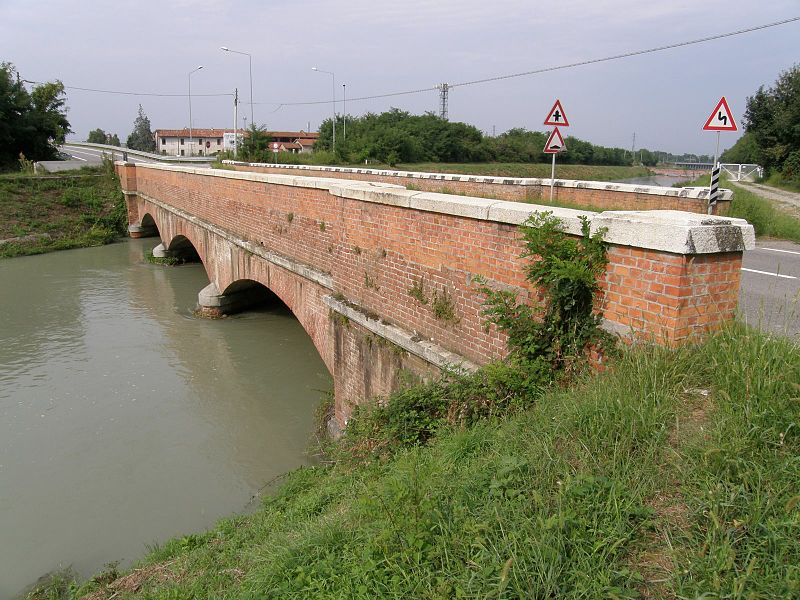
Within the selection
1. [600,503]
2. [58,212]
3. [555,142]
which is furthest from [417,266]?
[58,212]

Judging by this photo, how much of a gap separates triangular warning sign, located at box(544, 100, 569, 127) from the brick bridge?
3.86 meters

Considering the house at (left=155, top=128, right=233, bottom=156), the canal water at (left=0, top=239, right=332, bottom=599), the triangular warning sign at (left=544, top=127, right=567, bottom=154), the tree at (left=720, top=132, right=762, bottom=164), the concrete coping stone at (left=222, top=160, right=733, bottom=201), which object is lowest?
the canal water at (left=0, top=239, right=332, bottom=599)

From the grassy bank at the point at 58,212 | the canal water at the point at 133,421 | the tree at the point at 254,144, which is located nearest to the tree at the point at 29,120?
the grassy bank at the point at 58,212

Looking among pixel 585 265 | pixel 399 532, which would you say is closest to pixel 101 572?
pixel 399 532

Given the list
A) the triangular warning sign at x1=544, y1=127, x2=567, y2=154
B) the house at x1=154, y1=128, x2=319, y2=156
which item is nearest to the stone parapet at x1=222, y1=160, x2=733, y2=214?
the triangular warning sign at x1=544, y1=127, x2=567, y2=154

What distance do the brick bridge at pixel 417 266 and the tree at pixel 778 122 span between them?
20456 mm

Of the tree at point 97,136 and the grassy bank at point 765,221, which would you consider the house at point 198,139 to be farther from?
the grassy bank at point 765,221

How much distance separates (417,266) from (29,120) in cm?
4230

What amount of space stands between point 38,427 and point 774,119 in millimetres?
26164

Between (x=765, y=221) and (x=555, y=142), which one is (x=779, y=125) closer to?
(x=765, y=221)

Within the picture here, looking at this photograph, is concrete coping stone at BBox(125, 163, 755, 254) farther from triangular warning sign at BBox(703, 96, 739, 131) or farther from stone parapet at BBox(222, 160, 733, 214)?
triangular warning sign at BBox(703, 96, 739, 131)

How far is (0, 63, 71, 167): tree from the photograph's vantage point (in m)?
36.8

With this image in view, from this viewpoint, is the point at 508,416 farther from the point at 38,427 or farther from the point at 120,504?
the point at 38,427

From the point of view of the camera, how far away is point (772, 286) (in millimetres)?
7660
